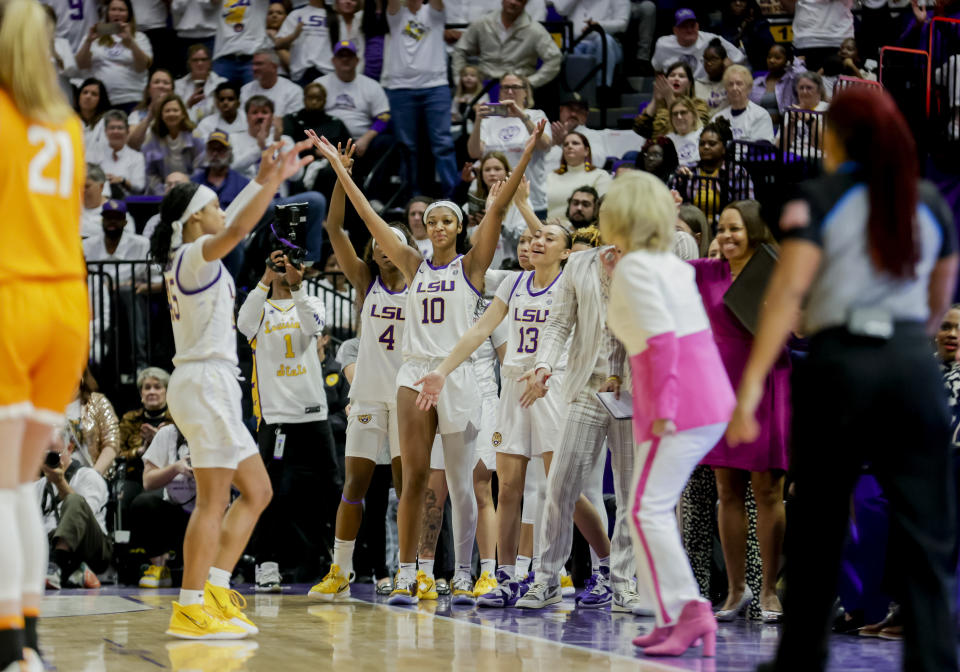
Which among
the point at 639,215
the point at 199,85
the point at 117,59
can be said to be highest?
the point at 117,59

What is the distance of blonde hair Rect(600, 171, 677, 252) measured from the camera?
493 centimetres

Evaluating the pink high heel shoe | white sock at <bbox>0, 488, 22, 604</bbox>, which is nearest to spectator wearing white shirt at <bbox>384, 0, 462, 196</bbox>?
the pink high heel shoe

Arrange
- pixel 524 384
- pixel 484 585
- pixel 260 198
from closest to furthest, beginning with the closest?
pixel 260 198
pixel 484 585
pixel 524 384

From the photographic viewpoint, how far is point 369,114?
1270 cm

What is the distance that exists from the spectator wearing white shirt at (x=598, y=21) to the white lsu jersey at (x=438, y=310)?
676 centimetres

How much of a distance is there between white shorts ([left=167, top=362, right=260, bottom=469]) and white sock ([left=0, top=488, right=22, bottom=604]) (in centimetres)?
169

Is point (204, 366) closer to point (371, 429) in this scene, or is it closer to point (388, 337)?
point (371, 429)

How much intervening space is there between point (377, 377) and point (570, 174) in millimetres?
3917

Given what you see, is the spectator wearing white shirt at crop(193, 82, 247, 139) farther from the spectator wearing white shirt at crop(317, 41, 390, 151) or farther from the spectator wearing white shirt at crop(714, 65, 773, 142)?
the spectator wearing white shirt at crop(714, 65, 773, 142)

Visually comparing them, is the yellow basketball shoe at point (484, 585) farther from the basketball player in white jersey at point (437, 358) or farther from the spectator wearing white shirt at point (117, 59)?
the spectator wearing white shirt at point (117, 59)

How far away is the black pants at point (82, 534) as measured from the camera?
A: 865 centimetres

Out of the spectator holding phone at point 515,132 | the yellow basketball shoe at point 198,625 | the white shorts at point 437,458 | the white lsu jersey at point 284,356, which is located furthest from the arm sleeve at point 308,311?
the spectator holding phone at point 515,132

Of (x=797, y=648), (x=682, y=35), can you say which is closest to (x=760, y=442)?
(x=797, y=648)

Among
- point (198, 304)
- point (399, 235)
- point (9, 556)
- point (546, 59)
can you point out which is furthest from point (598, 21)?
point (9, 556)
